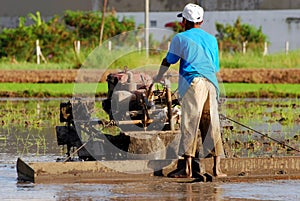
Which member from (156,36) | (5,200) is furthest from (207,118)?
(156,36)

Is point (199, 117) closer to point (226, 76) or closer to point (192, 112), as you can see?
point (192, 112)

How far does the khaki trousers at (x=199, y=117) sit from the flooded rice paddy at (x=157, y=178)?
1.49ft

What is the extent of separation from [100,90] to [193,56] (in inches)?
635

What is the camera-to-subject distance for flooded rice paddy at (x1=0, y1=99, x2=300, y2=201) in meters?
8.68

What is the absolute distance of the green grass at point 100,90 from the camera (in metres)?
25.1

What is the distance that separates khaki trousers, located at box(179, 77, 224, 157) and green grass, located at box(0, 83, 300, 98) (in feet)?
46.0

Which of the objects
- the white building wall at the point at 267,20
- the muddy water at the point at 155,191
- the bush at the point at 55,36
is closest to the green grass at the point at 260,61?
the bush at the point at 55,36

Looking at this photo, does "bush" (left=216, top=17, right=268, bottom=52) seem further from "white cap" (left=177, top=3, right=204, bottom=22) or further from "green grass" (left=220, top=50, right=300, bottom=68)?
"white cap" (left=177, top=3, right=204, bottom=22)

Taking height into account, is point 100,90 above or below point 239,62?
below

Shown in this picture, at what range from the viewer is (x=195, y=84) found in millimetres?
9500

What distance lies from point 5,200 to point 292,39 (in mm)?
37924

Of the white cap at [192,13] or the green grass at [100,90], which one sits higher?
the white cap at [192,13]

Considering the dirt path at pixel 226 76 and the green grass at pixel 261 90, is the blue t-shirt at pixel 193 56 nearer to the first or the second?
the green grass at pixel 261 90

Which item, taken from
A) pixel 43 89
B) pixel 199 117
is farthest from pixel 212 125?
pixel 43 89
